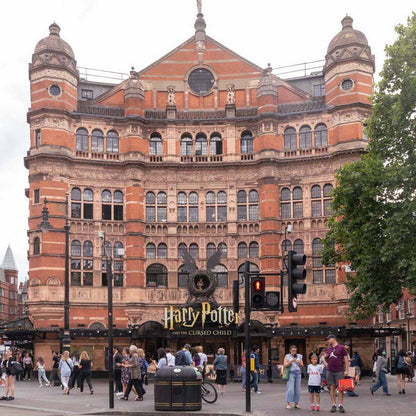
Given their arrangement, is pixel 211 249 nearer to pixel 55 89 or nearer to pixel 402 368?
pixel 55 89

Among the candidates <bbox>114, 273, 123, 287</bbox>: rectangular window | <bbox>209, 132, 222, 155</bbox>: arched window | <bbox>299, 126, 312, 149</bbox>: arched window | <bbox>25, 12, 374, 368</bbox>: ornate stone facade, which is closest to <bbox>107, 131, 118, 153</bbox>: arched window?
<bbox>25, 12, 374, 368</bbox>: ornate stone facade

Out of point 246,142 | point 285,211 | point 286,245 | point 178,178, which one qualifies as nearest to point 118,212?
point 178,178

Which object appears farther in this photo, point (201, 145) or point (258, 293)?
point (201, 145)

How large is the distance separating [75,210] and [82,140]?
512cm

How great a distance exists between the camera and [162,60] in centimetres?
5322

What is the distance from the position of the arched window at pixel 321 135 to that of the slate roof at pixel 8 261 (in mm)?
96210

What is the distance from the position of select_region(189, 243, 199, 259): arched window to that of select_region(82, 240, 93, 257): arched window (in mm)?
6921

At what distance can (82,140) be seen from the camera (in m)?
50.6

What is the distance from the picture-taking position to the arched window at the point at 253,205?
50.3m

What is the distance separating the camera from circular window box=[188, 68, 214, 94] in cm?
5316

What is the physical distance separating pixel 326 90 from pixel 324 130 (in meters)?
3.08

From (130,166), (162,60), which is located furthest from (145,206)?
(162,60)

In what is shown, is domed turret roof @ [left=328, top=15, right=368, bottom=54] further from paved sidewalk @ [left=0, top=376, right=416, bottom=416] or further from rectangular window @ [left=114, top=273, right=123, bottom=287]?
paved sidewalk @ [left=0, top=376, right=416, bottom=416]

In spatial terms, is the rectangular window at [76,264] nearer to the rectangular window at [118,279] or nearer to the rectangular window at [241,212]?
the rectangular window at [118,279]
